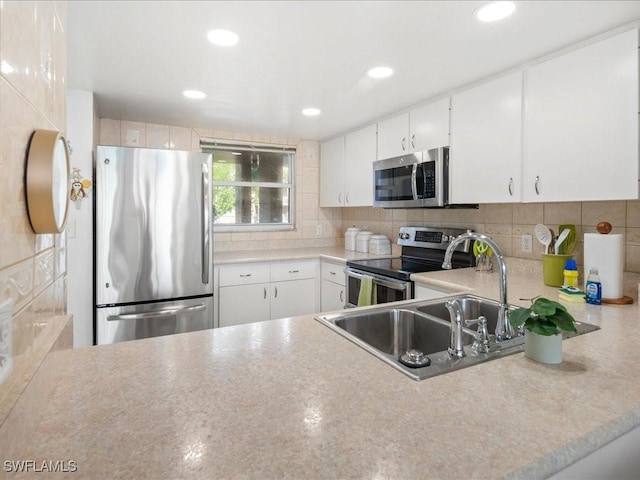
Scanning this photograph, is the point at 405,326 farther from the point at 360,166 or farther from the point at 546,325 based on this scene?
the point at 360,166

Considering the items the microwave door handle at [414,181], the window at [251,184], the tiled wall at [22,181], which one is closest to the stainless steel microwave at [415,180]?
the microwave door handle at [414,181]

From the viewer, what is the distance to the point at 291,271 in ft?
10.8

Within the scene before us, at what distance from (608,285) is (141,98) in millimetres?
3049

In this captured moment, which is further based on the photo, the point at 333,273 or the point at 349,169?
the point at 349,169

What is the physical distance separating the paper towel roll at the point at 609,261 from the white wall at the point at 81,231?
9.86 feet

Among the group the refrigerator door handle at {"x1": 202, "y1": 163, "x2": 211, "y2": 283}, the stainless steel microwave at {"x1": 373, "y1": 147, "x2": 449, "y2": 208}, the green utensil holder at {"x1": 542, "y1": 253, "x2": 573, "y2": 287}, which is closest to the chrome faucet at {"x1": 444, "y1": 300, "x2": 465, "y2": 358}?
the green utensil holder at {"x1": 542, "y1": 253, "x2": 573, "y2": 287}

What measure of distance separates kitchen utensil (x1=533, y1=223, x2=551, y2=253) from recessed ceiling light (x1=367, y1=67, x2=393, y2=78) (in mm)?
1261

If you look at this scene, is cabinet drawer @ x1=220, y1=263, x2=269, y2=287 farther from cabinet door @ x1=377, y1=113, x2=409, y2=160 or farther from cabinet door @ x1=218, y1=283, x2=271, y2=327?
cabinet door @ x1=377, y1=113, x2=409, y2=160

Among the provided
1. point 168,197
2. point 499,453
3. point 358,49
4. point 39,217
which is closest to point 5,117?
point 39,217

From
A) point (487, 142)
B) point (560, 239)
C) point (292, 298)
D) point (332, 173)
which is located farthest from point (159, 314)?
point (560, 239)

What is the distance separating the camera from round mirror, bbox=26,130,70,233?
651 millimetres

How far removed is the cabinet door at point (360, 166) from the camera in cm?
315

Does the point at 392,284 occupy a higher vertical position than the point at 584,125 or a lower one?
lower

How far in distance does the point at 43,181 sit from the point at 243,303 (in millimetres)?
2506
